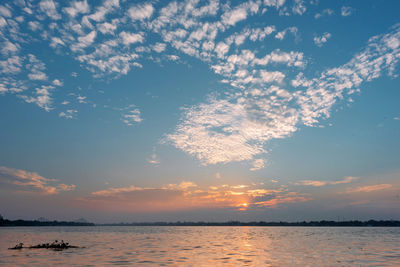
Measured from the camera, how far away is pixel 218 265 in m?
32.8

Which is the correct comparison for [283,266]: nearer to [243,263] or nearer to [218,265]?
[243,263]

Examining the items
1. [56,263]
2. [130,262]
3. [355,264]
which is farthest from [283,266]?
[56,263]

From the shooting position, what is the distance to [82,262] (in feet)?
115

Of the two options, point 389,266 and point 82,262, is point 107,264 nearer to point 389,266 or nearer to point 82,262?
point 82,262

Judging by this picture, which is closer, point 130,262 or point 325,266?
point 325,266

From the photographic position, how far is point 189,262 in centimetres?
3522

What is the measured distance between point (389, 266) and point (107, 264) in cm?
3304

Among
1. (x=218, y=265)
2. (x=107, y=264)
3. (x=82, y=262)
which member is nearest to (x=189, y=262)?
(x=218, y=265)

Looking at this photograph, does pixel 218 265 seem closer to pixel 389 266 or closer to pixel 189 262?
pixel 189 262

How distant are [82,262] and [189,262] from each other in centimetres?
1310

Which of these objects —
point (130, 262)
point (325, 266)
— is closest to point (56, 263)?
point (130, 262)

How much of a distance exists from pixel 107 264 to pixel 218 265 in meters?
13.1

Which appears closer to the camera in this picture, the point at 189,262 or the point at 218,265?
the point at 218,265

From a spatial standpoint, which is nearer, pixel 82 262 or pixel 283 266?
pixel 283 266
